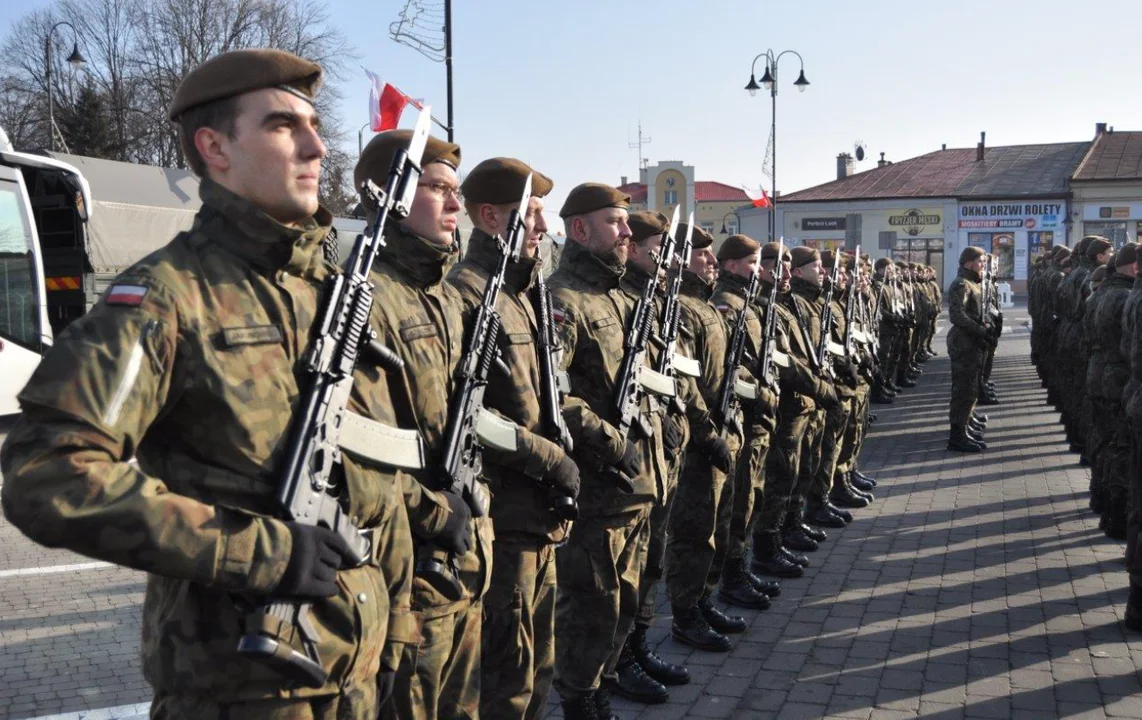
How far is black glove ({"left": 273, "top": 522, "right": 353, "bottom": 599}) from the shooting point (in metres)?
2.12

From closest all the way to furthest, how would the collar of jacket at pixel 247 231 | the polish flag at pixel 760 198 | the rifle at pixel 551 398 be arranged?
the collar of jacket at pixel 247 231 → the rifle at pixel 551 398 → the polish flag at pixel 760 198

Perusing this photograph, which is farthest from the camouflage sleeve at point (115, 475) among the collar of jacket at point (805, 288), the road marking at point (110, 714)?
the collar of jacket at point (805, 288)

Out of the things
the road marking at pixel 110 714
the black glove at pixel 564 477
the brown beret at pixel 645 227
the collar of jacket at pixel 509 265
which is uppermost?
the brown beret at pixel 645 227

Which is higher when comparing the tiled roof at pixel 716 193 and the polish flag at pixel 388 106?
the tiled roof at pixel 716 193

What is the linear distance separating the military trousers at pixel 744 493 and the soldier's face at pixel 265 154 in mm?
4590

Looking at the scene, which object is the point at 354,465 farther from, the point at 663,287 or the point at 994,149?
the point at 994,149

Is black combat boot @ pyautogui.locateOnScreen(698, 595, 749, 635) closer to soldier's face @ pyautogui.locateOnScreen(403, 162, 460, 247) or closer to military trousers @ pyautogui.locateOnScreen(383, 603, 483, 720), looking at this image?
military trousers @ pyautogui.locateOnScreen(383, 603, 483, 720)

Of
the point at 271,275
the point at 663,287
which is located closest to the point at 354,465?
the point at 271,275

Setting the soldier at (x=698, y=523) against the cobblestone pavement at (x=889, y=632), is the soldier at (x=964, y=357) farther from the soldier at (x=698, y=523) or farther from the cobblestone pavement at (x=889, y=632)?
the soldier at (x=698, y=523)

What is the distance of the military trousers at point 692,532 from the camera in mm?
5938

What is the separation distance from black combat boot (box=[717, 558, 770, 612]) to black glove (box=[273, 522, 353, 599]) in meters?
4.84

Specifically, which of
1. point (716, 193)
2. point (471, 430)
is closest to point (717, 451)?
point (471, 430)

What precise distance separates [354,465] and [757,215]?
188 feet

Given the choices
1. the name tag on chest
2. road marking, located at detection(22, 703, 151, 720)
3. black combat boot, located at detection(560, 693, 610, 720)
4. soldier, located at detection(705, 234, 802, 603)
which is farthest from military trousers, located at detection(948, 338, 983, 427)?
the name tag on chest
